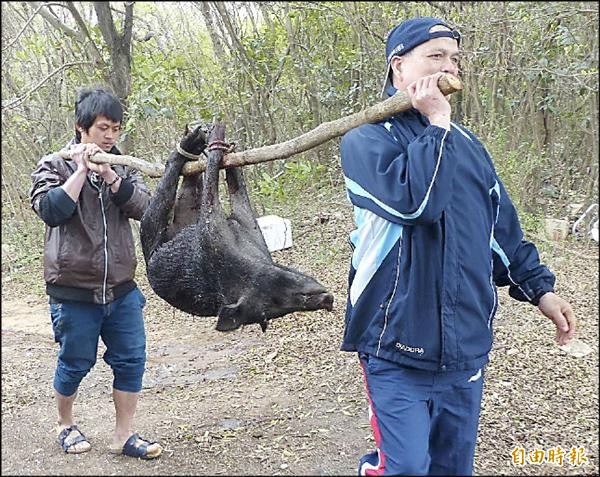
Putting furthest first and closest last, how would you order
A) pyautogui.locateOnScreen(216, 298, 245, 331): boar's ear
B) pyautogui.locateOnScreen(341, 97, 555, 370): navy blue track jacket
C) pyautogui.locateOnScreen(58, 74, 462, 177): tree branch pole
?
1. pyautogui.locateOnScreen(216, 298, 245, 331): boar's ear
2. pyautogui.locateOnScreen(58, 74, 462, 177): tree branch pole
3. pyautogui.locateOnScreen(341, 97, 555, 370): navy blue track jacket

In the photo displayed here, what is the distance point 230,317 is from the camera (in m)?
2.93

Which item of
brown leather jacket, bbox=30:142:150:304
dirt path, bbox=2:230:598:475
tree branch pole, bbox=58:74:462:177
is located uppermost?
tree branch pole, bbox=58:74:462:177

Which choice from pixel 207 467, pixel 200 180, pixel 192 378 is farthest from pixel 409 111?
pixel 192 378

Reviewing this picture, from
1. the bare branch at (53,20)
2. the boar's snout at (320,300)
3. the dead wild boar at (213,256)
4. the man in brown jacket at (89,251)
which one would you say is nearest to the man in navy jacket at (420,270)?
the boar's snout at (320,300)

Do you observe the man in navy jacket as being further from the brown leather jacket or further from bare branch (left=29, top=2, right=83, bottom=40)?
the brown leather jacket

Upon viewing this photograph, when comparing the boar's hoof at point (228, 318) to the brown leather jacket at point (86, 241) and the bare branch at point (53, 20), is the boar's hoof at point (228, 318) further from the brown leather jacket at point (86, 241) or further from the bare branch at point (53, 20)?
the bare branch at point (53, 20)

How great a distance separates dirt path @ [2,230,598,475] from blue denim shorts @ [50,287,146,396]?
0.26 m

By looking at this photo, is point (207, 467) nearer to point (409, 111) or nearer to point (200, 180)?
point (409, 111)

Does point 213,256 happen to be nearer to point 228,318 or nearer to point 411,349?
point 228,318

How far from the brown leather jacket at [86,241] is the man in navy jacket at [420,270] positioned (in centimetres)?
130

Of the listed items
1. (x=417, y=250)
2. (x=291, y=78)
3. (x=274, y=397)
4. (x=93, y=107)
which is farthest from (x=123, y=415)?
(x=291, y=78)

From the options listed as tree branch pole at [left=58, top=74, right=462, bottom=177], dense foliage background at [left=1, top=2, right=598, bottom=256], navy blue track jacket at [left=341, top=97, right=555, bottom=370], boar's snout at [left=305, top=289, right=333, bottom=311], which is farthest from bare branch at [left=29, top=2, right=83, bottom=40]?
boar's snout at [left=305, top=289, right=333, bottom=311]

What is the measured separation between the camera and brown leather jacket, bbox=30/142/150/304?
2.97 meters

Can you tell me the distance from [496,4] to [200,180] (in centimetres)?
210
